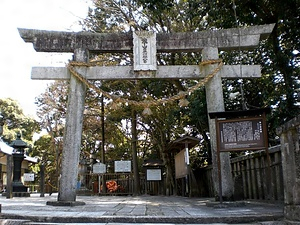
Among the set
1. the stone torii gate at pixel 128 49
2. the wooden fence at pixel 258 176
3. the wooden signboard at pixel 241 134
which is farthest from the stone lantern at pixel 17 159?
the wooden signboard at pixel 241 134

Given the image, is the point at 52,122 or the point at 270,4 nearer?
the point at 270,4

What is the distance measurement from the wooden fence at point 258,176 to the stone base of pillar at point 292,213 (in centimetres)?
222

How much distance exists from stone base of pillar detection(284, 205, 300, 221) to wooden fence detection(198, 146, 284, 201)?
2.22 meters

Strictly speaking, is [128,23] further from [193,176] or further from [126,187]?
[126,187]

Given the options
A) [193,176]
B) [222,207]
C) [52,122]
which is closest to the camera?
[222,207]

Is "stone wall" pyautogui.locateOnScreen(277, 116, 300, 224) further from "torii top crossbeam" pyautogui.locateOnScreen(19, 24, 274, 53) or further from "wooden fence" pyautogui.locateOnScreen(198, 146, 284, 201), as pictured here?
"torii top crossbeam" pyautogui.locateOnScreen(19, 24, 274, 53)

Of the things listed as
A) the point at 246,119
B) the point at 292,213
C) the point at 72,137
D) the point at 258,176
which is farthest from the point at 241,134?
the point at 72,137

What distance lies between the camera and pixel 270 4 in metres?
9.34

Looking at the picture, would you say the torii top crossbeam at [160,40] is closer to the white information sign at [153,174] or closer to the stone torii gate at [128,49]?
the stone torii gate at [128,49]

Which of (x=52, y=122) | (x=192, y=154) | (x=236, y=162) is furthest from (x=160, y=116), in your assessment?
(x=52, y=122)

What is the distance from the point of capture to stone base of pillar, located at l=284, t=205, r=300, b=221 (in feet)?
13.1

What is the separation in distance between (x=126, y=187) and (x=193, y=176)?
5690 millimetres

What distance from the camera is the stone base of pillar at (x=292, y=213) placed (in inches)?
157

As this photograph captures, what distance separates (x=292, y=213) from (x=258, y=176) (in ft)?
14.6
